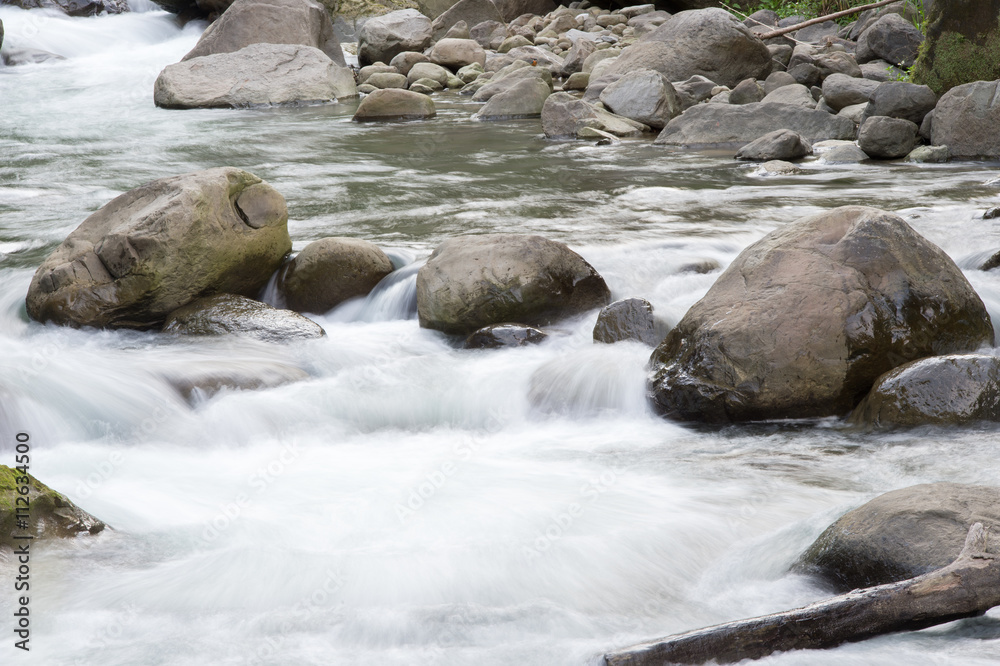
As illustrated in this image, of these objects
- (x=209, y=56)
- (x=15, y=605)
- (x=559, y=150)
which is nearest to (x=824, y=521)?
(x=15, y=605)

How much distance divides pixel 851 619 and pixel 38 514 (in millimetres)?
2362

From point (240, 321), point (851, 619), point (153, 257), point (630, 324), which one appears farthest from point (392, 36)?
point (851, 619)

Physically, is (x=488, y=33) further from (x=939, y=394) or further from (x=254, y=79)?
(x=939, y=394)

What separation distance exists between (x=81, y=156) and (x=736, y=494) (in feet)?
31.0

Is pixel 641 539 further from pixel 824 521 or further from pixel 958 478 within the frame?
pixel 958 478

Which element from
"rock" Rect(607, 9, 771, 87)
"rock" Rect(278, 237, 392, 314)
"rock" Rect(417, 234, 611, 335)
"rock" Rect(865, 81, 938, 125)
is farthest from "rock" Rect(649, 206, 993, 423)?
"rock" Rect(607, 9, 771, 87)

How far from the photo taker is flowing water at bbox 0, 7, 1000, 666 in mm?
2455

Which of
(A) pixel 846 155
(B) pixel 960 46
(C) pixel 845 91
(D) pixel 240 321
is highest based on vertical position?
(B) pixel 960 46

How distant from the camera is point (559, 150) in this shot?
396 inches

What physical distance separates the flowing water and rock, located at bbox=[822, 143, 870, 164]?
59.9 inches

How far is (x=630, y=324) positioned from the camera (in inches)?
179

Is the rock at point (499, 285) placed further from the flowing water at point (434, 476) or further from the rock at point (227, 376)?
the rock at point (227, 376)

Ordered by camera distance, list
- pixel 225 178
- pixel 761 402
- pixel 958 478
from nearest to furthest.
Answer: pixel 958 478, pixel 761 402, pixel 225 178

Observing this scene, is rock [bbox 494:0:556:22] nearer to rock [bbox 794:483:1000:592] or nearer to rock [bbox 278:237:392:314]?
rock [bbox 278:237:392:314]
